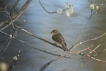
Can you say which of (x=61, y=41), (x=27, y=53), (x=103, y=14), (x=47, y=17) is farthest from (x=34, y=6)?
(x=61, y=41)

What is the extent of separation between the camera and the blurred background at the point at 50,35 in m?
2.80

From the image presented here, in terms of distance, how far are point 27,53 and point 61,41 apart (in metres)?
1.20

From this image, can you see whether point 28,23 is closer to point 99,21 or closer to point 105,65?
point 99,21

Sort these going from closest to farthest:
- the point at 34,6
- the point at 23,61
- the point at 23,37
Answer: the point at 23,61 → the point at 23,37 → the point at 34,6

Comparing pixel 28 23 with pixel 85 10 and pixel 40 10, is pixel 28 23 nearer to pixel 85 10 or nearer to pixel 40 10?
pixel 40 10

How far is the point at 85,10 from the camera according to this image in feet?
15.2

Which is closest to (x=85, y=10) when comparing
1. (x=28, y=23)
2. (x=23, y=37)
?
(x=28, y=23)

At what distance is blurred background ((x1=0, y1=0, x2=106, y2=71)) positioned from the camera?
2.80 metres

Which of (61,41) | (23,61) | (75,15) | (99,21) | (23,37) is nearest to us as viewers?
(61,41)

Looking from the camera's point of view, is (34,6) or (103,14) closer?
(103,14)

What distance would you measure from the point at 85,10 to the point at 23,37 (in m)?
1.65

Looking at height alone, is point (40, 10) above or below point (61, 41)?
below

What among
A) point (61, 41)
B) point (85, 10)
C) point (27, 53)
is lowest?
point (85, 10)

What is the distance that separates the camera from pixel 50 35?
3531mm
